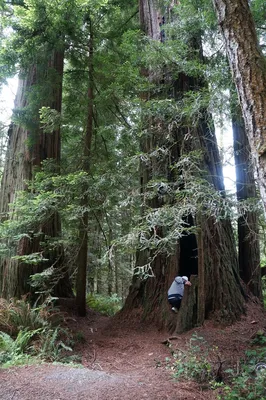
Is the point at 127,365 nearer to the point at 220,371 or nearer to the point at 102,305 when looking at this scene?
the point at 220,371

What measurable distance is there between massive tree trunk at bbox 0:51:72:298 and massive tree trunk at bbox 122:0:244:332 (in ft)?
6.95

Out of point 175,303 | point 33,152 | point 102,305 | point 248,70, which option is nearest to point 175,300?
point 175,303

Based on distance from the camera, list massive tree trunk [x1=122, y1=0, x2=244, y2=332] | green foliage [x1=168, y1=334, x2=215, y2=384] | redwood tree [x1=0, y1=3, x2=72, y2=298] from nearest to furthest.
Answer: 1. green foliage [x1=168, y1=334, x2=215, y2=384]
2. massive tree trunk [x1=122, y1=0, x2=244, y2=332]
3. redwood tree [x1=0, y1=3, x2=72, y2=298]

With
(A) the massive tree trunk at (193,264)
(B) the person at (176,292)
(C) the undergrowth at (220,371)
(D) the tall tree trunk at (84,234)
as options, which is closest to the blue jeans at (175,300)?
(B) the person at (176,292)

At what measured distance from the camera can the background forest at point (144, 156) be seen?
4.70 metres

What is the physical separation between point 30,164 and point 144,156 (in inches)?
170

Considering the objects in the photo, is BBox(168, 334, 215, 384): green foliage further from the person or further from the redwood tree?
the redwood tree

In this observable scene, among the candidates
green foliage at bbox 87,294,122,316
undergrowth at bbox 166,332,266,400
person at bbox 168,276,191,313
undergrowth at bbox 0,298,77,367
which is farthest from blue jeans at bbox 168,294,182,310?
green foliage at bbox 87,294,122,316

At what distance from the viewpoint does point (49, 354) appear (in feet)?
16.4

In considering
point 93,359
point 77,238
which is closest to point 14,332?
point 93,359

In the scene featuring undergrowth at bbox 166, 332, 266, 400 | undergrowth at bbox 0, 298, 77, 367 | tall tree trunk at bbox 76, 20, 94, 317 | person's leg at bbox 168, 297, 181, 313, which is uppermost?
tall tree trunk at bbox 76, 20, 94, 317

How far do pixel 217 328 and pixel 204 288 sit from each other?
74cm

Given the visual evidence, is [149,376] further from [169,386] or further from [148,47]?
[148,47]

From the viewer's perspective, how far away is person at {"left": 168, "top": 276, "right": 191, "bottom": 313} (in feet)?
20.4
